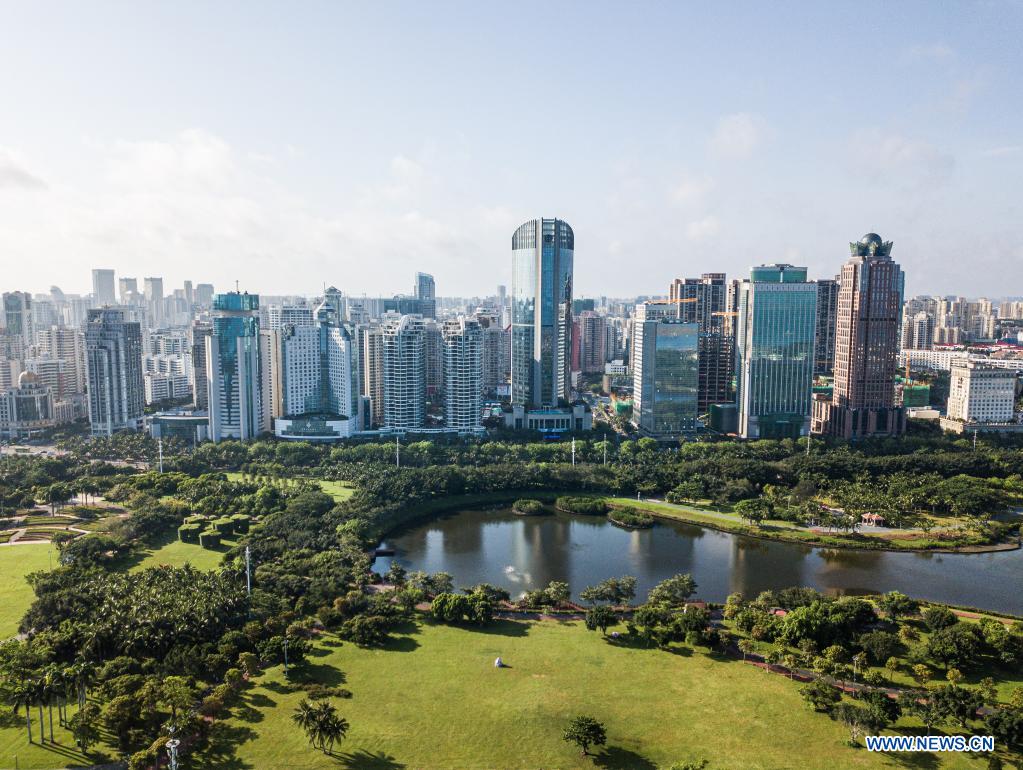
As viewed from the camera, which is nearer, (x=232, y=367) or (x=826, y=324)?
(x=232, y=367)

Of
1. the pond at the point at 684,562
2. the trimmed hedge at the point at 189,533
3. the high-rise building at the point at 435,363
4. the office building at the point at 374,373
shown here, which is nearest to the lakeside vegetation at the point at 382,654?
the trimmed hedge at the point at 189,533

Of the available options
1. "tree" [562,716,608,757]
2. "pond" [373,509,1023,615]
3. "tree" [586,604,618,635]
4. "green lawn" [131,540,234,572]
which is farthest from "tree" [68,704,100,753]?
"pond" [373,509,1023,615]

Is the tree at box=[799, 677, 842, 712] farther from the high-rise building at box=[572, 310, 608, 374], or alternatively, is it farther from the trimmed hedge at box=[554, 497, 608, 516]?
the high-rise building at box=[572, 310, 608, 374]

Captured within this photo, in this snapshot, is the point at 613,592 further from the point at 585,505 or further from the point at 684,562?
the point at 585,505

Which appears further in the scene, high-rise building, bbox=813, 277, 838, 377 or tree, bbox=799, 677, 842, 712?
high-rise building, bbox=813, 277, 838, 377

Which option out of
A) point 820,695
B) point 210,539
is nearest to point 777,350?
point 820,695

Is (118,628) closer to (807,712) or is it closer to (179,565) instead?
(179,565)

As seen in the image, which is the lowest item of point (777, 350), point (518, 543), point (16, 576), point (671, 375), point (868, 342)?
point (518, 543)
